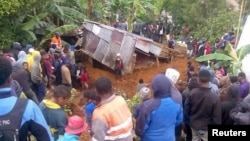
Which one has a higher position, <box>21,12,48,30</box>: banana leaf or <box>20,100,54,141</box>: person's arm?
<box>20,100,54,141</box>: person's arm

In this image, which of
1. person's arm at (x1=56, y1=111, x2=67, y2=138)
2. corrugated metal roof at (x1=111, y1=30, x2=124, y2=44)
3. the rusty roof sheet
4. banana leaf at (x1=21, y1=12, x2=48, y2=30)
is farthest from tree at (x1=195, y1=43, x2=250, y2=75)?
person's arm at (x1=56, y1=111, x2=67, y2=138)

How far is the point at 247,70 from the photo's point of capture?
11117mm

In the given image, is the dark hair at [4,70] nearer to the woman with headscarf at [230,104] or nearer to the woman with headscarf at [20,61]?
the woman with headscarf at [230,104]

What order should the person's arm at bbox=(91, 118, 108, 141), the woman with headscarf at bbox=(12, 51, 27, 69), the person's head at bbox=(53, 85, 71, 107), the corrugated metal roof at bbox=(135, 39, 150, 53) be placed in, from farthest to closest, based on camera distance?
1. the corrugated metal roof at bbox=(135, 39, 150, 53)
2. the woman with headscarf at bbox=(12, 51, 27, 69)
3. the person's head at bbox=(53, 85, 71, 107)
4. the person's arm at bbox=(91, 118, 108, 141)

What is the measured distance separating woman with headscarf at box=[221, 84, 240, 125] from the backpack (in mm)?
3440

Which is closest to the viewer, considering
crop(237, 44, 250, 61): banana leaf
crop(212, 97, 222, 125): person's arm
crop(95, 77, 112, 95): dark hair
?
crop(95, 77, 112, 95): dark hair

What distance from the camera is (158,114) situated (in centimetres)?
500

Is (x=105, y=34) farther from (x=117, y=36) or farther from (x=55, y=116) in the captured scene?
(x=55, y=116)

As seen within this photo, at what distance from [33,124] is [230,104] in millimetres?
3407

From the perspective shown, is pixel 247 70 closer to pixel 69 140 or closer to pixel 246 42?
pixel 246 42

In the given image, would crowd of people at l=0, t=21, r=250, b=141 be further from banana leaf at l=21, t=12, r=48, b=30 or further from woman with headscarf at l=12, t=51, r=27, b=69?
banana leaf at l=21, t=12, r=48, b=30

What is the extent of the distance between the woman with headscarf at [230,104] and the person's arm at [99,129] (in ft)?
7.57

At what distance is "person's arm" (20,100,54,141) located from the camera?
3359 millimetres

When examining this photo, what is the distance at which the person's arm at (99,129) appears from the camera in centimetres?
431
